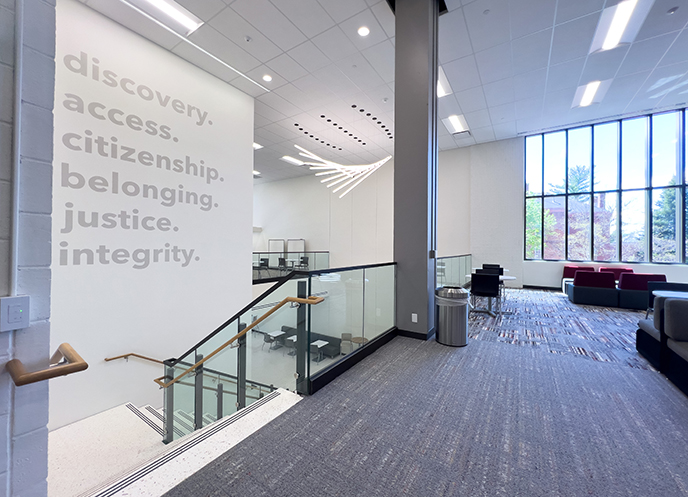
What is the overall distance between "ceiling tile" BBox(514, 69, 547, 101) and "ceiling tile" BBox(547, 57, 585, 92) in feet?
0.40

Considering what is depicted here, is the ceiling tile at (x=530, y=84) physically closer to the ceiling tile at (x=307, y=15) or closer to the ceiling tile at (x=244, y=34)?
the ceiling tile at (x=307, y=15)

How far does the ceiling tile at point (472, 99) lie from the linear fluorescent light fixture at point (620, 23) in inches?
78.9

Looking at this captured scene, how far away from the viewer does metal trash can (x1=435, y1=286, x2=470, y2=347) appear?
3778 mm

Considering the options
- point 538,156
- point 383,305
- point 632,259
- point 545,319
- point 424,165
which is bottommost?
point 545,319

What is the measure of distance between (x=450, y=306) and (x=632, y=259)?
8779mm

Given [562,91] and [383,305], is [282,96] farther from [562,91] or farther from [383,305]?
[562,91]

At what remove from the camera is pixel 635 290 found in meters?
6.39

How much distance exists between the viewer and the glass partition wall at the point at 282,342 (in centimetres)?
259

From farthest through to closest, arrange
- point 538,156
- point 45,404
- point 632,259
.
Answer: point 538,156 → point 632,259 → point 45,404

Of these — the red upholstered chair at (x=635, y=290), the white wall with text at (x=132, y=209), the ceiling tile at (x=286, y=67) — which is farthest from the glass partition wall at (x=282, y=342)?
the red upholstered chair at (x=635, y=290)

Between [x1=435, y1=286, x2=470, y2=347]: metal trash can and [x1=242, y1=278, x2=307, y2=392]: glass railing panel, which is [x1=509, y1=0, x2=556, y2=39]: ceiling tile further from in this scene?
[x1=242, y1=278, x2=307, y2=392]: glass railing panel

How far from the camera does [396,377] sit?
2.88 m

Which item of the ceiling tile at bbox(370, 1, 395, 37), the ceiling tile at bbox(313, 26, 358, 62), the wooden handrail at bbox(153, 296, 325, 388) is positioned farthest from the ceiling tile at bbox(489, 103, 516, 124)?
the wooden handrail at bbox(153, 296, 325, 388)

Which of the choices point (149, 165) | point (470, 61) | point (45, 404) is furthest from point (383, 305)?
point (470, 61)
